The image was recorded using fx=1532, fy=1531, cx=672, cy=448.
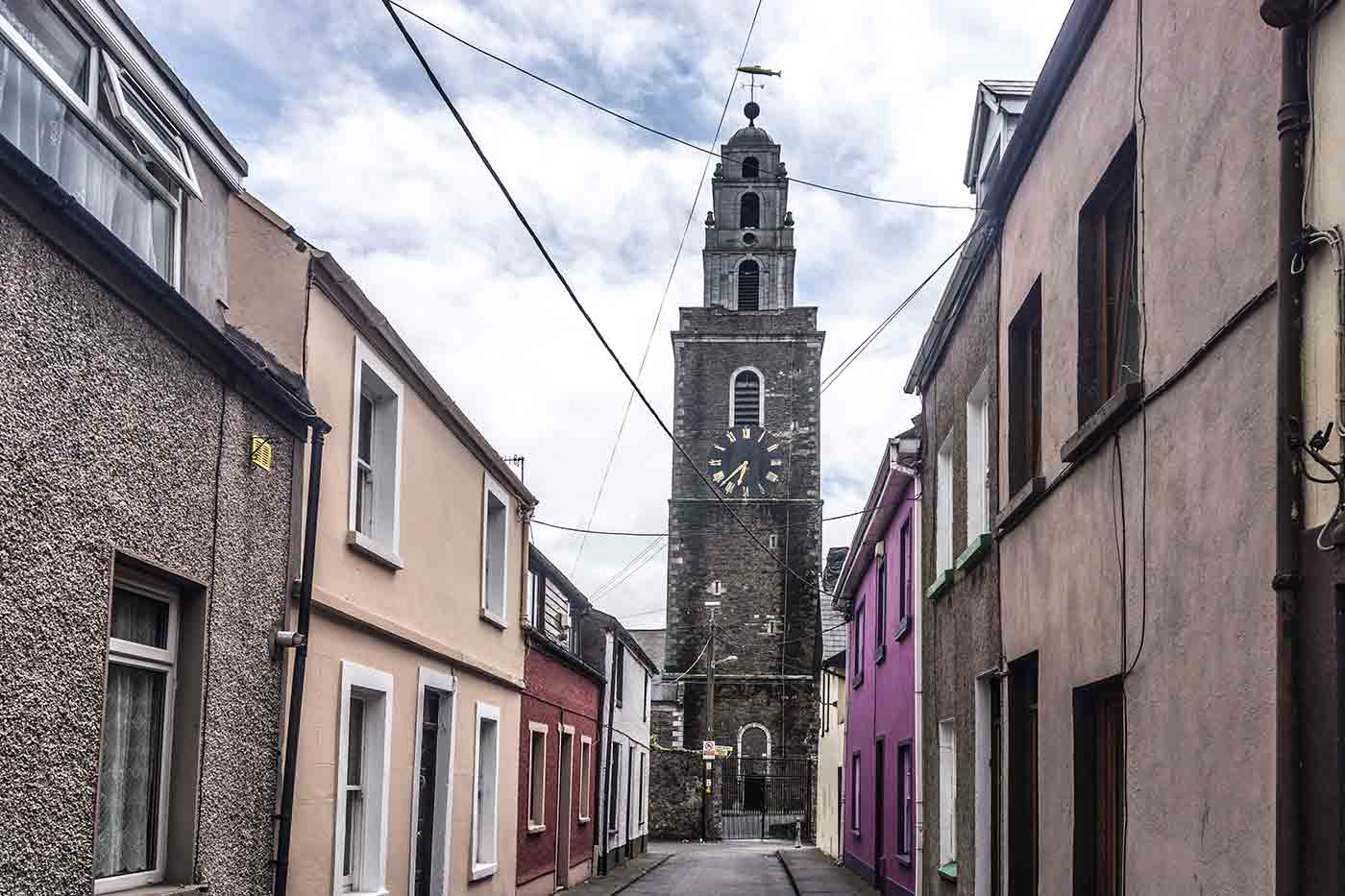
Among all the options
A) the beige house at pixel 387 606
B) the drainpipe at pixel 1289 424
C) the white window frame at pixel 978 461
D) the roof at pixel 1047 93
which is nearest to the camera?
the drainpipe at pixel 1289 424

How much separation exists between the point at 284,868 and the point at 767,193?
55.9 metres

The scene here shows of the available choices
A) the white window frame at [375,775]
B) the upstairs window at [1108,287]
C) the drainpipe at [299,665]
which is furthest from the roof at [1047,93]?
the white window frame at [375,775]

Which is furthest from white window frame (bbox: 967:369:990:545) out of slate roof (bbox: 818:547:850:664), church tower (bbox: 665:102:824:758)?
church tower (bbox: 665:102:824:758)

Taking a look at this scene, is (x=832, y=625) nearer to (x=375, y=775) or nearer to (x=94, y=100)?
(x=375, y=775)

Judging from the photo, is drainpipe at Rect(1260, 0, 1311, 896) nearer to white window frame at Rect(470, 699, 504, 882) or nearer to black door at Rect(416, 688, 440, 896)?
black door at Rect(416, 688, 440, 896)

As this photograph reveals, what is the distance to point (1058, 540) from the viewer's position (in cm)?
839

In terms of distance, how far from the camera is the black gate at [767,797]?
50.3 metres

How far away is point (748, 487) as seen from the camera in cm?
6003

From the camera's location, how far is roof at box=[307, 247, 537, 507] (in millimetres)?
9859

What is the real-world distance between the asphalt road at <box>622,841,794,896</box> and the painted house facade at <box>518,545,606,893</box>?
1.28 m

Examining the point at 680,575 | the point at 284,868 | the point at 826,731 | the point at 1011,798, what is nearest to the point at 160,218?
the point at 284,868

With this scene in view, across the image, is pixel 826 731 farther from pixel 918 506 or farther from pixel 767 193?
pixel 767 193

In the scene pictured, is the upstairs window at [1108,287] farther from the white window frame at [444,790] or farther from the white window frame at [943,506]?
the white window frame at [444,790]

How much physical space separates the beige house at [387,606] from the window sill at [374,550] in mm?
18
